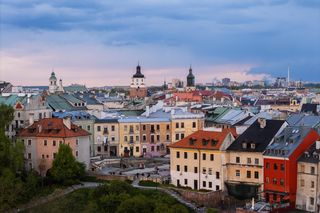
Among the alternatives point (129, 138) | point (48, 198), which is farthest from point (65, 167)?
point (129, 138)

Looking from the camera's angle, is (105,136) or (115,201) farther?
(105,136)

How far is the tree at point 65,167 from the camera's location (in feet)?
246

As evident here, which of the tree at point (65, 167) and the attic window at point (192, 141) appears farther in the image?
the tree at point (65, 167)

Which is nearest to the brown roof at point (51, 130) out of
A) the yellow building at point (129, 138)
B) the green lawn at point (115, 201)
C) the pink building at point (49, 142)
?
the pink building at point (49, 142)

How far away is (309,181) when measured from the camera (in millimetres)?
64875

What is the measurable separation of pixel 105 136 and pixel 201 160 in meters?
28.5

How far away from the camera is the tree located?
246 feet

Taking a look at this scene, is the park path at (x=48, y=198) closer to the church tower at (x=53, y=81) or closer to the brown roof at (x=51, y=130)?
the brown roof at (x=51, y=130)

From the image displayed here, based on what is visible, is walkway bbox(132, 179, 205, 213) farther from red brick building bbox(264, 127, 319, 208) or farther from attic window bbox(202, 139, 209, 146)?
red brick building bbox(264, 127, 319, 208)

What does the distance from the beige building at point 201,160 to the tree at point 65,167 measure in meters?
11.6

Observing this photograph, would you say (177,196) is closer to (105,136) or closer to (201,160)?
(201,160)

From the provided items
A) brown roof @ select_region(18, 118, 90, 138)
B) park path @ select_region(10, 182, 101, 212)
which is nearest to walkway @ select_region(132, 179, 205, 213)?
park path @ select_region(10, 182, 101, 212)

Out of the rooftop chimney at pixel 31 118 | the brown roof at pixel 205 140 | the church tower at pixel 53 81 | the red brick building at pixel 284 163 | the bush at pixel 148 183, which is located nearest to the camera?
the red brick building at pixel 284 163

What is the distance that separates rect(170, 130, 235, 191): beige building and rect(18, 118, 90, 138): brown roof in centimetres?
1377
